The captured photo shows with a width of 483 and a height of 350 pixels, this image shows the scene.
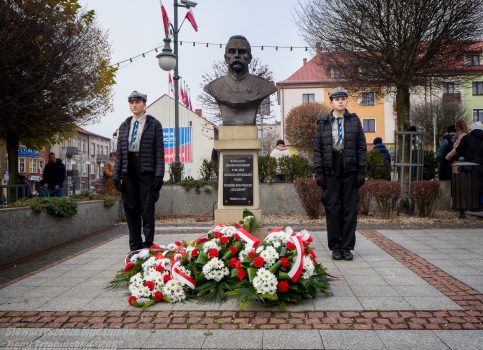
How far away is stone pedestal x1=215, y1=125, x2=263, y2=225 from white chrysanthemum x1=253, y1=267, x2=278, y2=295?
239 centimetres

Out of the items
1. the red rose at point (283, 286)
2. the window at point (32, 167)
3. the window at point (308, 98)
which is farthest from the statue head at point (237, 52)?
the window at point (32, 167)

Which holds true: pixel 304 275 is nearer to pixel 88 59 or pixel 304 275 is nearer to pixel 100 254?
pixel 100 254

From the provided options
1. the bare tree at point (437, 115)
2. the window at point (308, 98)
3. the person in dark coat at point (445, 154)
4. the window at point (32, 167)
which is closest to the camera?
the person in dark coat at point (445, 154)

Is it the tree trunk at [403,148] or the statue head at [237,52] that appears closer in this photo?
the statue head at [237,52]

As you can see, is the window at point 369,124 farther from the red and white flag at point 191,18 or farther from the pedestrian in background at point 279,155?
the pedestrian in background at point 279,155

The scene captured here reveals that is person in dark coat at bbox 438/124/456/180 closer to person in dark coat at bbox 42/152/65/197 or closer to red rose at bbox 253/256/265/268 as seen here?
red rose at bbox 253/256/265/268

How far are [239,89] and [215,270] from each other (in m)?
3.12

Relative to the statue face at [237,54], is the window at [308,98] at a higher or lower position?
higher

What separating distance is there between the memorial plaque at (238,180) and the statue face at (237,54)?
1.38 metres

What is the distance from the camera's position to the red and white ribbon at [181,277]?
424 cm

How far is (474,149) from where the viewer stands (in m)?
10.2

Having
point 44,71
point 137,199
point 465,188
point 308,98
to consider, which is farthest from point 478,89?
point 137,199

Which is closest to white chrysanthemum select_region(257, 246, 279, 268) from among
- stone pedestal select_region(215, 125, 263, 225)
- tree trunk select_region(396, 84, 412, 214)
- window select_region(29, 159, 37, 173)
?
stone pedestal select_region(215, 125, 263, 225)

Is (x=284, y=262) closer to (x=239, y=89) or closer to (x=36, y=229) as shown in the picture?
(x=239, y=89)
